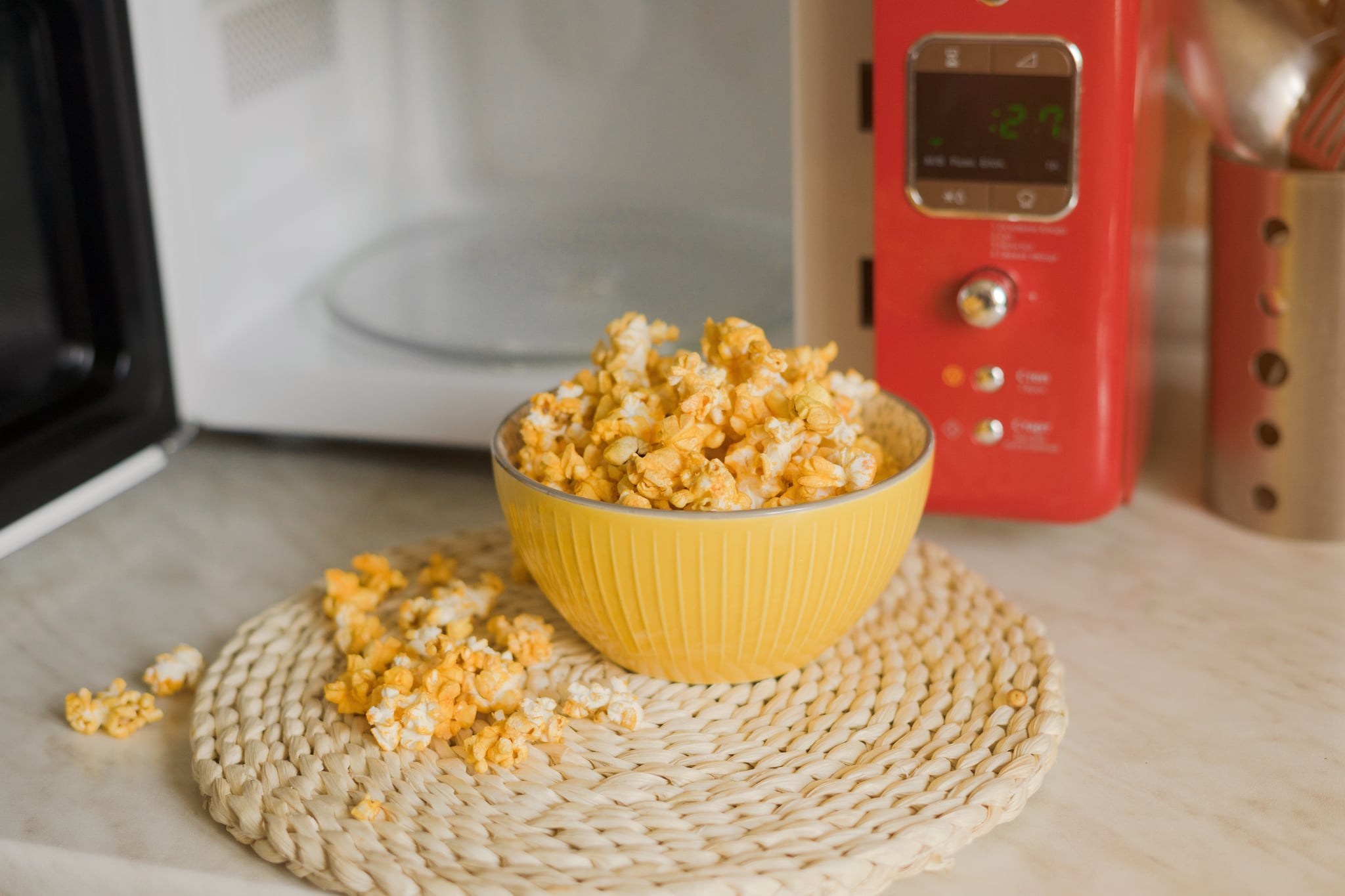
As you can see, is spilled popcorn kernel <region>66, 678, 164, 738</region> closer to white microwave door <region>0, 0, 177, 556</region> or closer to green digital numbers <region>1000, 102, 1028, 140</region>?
white microwave door <region>0, 0, 177, 556</region>

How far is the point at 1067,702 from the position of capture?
0.71m

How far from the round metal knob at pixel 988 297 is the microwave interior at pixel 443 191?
0.62 ft

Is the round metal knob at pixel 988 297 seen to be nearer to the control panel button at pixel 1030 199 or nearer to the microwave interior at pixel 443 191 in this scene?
the control panel button at pixel 1030 199

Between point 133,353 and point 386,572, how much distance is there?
0.83ft

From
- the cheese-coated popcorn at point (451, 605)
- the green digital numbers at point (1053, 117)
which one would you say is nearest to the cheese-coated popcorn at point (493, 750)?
the cheese-coated popcorn at point (451, 605)

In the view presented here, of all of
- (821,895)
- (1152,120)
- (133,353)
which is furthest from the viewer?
(133,353)

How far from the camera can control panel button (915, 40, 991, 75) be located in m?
0.72

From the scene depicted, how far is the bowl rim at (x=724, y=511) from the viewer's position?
61 centimetres

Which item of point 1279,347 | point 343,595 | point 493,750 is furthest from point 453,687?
point 1279,347

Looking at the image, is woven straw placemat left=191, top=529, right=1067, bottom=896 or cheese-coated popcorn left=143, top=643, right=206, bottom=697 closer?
woven straw placemat left=191, top=529, right=1067, bottom=896

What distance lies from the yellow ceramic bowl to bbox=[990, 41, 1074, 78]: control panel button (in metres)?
0.19

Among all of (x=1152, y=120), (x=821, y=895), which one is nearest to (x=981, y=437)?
(x=1152, y=120)

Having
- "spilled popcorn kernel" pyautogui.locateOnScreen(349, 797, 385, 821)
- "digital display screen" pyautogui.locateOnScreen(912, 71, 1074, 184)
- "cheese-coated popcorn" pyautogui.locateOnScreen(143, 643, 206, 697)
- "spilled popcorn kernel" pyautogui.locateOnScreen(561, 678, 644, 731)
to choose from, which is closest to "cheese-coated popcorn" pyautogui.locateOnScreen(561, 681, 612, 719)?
"spilled popcorn kernel" pyautogui.locateOnScreen(561, 678, 644, 731)

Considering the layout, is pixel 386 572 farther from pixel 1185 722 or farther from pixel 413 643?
pixel 1185 722
